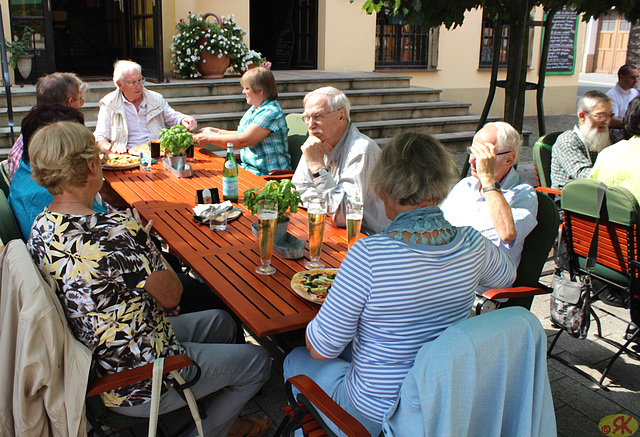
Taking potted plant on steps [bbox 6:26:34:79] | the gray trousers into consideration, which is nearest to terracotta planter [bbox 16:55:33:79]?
potted plant on steps [bbox 6:26:34:79]

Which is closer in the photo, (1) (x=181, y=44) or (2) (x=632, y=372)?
(2) (x=632, y=372)

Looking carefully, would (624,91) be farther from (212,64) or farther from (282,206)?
(282,206)

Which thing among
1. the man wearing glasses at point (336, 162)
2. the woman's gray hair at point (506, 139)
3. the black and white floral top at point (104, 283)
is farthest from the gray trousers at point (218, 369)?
the woman's gray hair at point (506, 139)

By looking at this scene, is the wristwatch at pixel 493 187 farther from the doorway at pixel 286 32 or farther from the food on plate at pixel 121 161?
the doorway at pixel 286 32

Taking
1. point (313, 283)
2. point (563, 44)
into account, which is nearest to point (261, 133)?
point (313, 283)

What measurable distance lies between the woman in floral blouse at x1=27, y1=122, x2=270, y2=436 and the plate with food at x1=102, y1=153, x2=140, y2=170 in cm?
192

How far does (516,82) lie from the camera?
5.03 metres

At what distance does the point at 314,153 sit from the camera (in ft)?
9.67

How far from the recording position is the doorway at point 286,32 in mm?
10453

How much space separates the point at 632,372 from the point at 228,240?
7.43ft

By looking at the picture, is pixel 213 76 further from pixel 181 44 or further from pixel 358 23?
pixel 358 23

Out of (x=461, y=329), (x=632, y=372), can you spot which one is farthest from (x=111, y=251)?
(x=632, y=372)

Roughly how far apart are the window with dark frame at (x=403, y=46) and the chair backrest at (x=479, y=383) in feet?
32.9

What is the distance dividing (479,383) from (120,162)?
128 inches
